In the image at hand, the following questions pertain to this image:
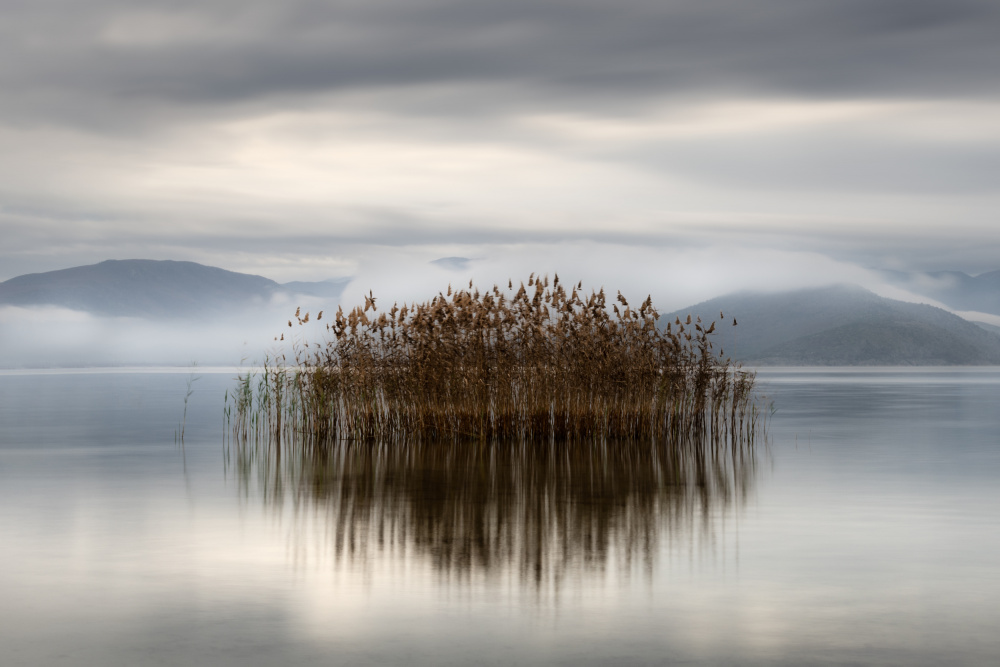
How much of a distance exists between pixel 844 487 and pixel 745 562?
5410 mm

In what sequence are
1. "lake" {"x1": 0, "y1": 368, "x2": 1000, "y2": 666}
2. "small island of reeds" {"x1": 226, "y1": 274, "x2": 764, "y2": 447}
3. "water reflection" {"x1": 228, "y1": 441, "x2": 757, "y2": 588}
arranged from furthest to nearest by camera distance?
1. "small island of reeds" {"x1": 226, "y1": 274, "x2": 764, "y2": 447}
2. "water reflection" {"x1": 228, "y1": 441, "x2": 757, "y2": 588}
3. "lake" {"x1": 0, "y1": 368, "x2": 1000, "y2": 666}

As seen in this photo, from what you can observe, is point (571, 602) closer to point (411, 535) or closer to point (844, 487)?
point (411, 535)

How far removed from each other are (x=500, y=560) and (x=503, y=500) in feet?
11.4

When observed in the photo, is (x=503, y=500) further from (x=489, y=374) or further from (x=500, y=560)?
(x=489, y=374)

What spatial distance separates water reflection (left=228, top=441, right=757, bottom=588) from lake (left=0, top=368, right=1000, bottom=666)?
0.05 metres

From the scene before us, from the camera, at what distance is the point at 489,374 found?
1808cm

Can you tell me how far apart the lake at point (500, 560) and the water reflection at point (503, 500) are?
5 cm

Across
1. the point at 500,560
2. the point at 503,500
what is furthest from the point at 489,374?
the point at 500,560

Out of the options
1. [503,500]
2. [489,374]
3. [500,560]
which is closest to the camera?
[500,560]

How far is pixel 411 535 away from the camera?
9641 mm

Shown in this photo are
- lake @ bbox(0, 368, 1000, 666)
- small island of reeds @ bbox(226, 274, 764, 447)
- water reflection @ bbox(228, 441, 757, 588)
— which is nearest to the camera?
lake @ bbox(0, 368, 1000, 666)

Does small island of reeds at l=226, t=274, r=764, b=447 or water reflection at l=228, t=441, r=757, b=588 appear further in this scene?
small island of reeds at l=226, t=274, r=764, b=447

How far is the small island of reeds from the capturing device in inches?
714

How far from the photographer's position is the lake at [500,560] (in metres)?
6.15
